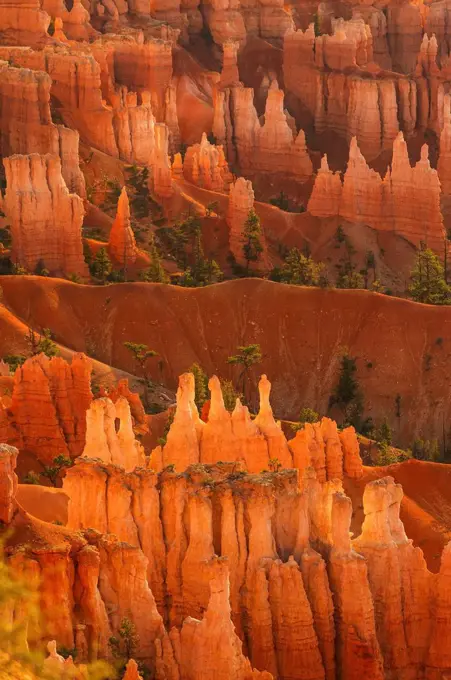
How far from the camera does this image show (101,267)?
10569cm

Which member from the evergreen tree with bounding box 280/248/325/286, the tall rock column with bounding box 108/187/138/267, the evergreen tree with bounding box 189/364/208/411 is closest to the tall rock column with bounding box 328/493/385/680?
the evergreen tree with bounding box 189/364/208/411

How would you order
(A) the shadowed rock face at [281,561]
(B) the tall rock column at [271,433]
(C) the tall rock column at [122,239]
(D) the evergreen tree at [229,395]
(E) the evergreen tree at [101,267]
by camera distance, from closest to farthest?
(A) the shadowed rock face at [281,561], (B) the tall rock column at [271,433], (D) the evergreen tree at [229,395], (E) the evergreen tree at [101,267], (C) the tall rock column at [122,239]

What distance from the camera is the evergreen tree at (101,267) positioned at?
106 metres

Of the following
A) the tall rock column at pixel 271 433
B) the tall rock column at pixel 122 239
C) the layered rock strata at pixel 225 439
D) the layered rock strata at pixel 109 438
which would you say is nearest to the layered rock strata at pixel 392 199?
the tall rock column at pixel 122 239

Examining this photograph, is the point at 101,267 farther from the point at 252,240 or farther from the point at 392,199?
the point at 392,199

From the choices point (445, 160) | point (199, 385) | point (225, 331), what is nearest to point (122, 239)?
point (225, 331)

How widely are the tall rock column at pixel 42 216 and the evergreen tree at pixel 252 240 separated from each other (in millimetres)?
11259

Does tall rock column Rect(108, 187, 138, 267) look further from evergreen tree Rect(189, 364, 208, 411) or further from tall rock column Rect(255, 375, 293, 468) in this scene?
tall rock column Rect(255, 375, 293, 468)

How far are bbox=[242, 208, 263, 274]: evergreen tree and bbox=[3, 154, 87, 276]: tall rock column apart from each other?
11259 mm

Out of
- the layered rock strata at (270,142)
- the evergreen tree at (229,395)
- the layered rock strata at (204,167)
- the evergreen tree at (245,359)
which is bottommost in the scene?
the layered rock strata at (270,142)

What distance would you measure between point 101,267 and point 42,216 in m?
3.53

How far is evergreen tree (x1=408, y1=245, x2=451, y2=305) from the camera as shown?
108m

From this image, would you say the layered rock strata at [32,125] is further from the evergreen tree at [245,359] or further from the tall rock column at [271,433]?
the tall rock column at [271,433]

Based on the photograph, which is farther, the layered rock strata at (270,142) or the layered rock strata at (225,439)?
the layered rock strata at (270,142)
